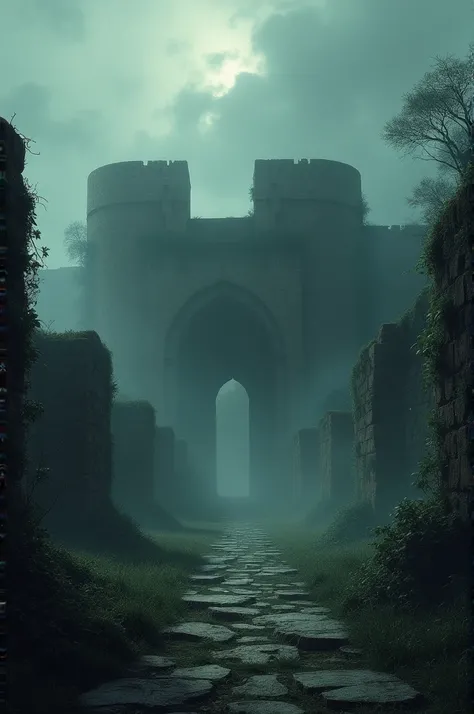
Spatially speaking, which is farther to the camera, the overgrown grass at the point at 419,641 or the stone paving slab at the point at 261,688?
the stone paving slab at the point at 261,688

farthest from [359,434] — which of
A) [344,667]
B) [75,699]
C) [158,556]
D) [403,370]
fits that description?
[75,699]

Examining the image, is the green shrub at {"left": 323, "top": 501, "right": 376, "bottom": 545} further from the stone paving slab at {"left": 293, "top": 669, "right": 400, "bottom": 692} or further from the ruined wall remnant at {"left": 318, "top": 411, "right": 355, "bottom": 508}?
the stone paving slab at {"left": 293, "top": 669, "right": 400, "bottom": 692}

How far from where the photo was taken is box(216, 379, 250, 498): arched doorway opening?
198 ft

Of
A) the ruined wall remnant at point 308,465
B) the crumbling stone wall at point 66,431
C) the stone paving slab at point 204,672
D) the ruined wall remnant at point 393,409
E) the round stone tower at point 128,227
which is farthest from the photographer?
the round stone tower at point 128,227

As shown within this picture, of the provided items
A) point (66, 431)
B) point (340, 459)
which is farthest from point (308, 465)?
point (66, 431)

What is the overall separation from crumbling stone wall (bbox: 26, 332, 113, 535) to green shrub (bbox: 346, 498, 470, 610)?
3.75m

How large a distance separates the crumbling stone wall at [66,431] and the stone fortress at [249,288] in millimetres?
17545

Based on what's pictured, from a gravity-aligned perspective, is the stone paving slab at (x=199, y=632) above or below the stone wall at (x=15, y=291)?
below

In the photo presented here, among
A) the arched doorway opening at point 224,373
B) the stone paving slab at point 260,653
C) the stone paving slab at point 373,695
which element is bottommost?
the stone paving slab at point 260,653

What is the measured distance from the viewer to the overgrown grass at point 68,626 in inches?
128

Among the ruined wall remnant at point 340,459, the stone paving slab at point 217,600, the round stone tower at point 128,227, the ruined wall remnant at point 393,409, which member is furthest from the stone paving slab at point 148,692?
the round stone tower at point 128,227

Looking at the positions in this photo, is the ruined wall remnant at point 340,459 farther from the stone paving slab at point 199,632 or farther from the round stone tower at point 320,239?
the round stone tower at point 320,239

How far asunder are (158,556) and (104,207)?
2303 centimetres

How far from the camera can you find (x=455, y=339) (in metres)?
5.36
